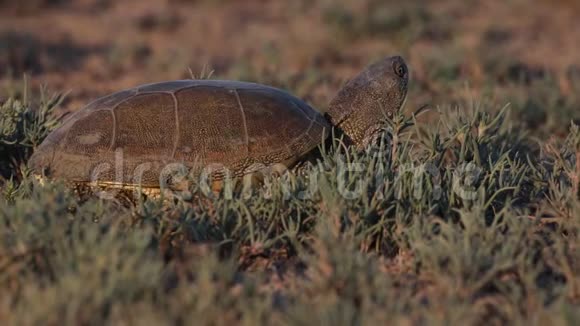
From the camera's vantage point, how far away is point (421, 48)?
9555 millimetres

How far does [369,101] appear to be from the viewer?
4609 millimetres

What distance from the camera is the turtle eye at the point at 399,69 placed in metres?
4.71

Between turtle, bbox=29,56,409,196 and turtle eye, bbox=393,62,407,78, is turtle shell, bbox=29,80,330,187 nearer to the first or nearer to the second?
→ turtle, bbox=29,56,409,196

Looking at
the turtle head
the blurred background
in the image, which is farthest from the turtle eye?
the blurred background

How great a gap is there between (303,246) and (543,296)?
1.20 meters

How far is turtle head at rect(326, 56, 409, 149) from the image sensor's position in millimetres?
4559

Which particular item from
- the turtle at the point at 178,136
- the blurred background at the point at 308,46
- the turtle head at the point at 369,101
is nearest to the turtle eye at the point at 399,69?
the turtle head at the point at 369,101

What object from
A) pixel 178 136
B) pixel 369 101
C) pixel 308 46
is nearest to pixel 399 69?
pixel 369 101

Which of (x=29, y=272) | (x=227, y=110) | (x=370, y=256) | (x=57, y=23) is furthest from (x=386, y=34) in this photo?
(x=29, y=272)

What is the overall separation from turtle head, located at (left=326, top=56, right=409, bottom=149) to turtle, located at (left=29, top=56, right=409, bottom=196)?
0.30 meters

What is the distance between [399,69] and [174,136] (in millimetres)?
1581

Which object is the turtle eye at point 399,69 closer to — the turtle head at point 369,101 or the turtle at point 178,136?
the turtle head at point 369,101

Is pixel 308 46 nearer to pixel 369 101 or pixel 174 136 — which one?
pixel 369 101

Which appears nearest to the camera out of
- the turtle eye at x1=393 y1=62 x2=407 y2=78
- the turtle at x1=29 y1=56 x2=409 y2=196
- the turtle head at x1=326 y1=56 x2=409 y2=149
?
the turtle at x1=29 y1=56 x2=409 y2=196
